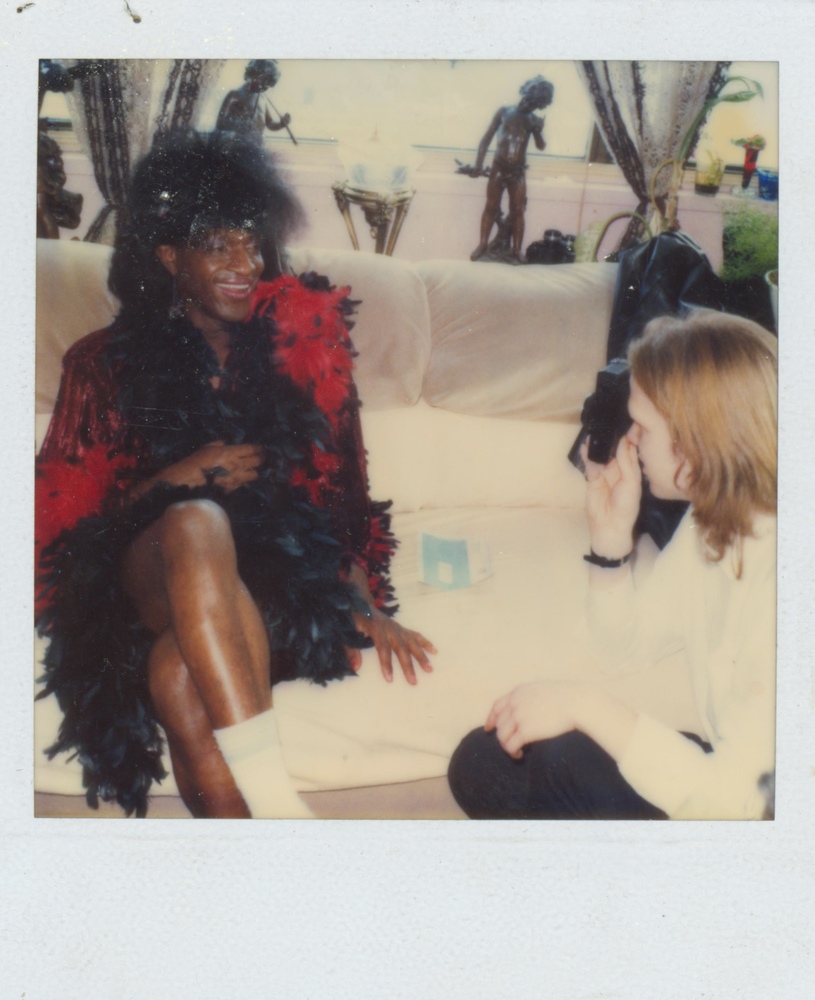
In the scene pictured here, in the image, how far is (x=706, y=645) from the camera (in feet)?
4.54

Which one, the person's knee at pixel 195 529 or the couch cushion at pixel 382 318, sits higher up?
the couch cushion at pixel 382 318

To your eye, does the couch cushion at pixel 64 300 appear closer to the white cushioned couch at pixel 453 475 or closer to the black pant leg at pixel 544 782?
the white cushioned couch at pixel 453 475

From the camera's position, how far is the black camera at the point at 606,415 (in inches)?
54.4

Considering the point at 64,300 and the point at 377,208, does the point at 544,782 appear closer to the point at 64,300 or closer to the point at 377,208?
the point at 377,208

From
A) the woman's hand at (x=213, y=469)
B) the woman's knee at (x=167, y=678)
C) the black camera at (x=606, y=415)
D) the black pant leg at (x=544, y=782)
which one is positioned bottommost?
the black pant leg at (x=544, y=782)

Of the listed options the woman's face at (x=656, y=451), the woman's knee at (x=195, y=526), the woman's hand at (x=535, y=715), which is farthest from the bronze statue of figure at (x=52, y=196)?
the woman's hand at (x=535, y=715)

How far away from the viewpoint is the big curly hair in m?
1.36

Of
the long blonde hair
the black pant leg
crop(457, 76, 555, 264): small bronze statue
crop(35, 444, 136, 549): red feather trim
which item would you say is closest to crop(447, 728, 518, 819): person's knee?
the black pant leg

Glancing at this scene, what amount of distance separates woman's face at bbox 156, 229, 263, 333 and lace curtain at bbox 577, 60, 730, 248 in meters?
0.62

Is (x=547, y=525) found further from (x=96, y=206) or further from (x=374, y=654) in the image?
(x=96, y=206)

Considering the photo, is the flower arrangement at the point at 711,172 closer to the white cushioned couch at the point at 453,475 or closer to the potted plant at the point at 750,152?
the potted plant at the point at 750,152

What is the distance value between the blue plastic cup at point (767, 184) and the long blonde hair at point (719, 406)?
22 centimetres
